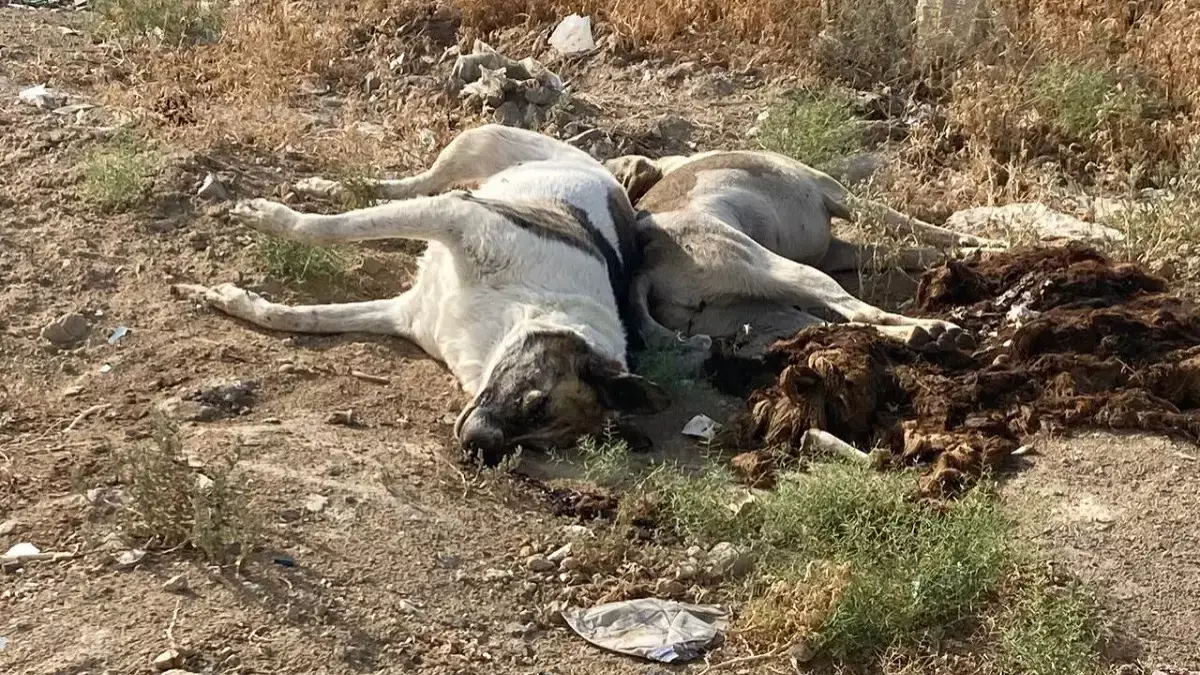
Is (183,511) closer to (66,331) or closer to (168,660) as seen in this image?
(168,660)

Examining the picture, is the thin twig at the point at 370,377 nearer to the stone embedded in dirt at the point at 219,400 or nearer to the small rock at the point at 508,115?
the stone embedded in dirt at the point at 219,400

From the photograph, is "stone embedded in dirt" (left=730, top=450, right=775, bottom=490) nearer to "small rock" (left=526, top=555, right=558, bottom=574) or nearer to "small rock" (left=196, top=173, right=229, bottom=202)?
"small rock" (left=526, top=555, right=558, bottom=574)

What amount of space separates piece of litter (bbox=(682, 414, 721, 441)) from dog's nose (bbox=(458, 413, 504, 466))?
84 cm

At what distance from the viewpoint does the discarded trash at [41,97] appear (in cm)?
729

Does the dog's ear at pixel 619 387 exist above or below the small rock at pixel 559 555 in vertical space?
above

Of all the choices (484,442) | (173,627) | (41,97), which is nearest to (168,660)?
(173,627)

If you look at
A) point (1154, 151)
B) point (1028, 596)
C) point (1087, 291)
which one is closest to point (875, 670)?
point (1028, 596)

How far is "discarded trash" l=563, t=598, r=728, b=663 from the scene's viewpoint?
3.88m

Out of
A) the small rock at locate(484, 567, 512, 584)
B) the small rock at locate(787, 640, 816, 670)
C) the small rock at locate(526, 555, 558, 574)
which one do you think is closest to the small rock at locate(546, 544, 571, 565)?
the small rock at locate(526, 555, 558, 574)

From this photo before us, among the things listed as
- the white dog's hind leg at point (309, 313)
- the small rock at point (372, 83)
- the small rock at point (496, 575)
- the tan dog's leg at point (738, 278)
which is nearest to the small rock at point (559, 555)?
the small rock at point (496, 575)

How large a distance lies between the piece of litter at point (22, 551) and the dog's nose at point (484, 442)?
1.43 metres

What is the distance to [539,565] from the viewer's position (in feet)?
13.9

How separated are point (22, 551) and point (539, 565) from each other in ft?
4.71

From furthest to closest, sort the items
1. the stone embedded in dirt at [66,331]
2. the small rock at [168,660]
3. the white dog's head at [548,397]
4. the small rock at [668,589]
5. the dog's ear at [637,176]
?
1. the dog's ear at [637,176]
2. the stone embedded in dirt at [66,331]
3. the white dog's head at [548,397]
4. the small rock at [668,589]
5. the small rock at [168,660]
